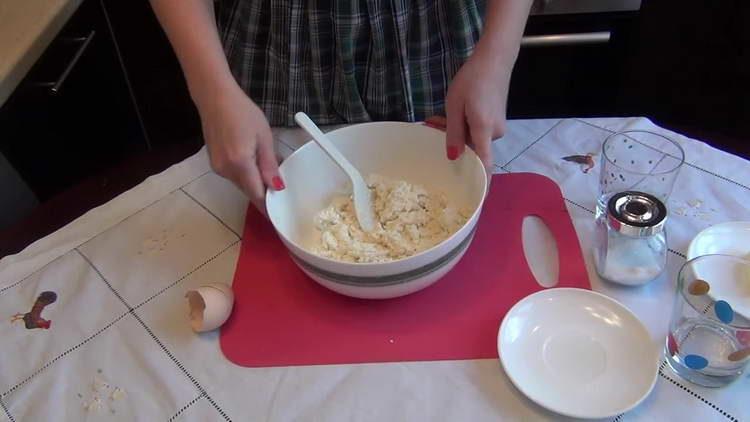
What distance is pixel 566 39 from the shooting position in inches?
50.6

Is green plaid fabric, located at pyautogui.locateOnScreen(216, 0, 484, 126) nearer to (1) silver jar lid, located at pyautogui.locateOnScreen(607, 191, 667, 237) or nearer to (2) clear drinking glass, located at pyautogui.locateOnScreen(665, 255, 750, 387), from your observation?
(1) silver jar lid, located at pyautogui.locateOnScreen(607, 191, 667, 237)

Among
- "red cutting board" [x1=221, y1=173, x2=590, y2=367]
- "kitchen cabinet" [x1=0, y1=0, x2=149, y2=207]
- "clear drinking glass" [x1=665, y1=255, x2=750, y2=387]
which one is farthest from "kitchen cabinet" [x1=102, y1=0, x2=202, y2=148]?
"clear drinking glass" [x1=665, y1=255, x2=750, y2=387]

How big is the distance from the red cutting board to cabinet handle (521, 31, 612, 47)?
0.63 m

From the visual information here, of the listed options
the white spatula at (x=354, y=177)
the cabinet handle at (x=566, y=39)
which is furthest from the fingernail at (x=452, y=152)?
the cabinet handle at (x=566, y=39)

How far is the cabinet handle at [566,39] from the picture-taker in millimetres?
1281

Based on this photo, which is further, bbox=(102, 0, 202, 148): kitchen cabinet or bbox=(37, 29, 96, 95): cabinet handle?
bbox=(102, 0, 202, 148): kitchen cabinet

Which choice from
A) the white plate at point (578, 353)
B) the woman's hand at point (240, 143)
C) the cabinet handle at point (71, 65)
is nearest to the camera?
the white plate at point (578, 353)

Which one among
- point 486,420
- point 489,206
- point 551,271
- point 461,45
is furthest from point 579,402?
point 461,45

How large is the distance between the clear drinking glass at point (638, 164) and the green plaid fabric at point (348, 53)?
0.27 m

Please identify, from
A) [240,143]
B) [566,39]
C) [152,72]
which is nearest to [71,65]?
[152,72]

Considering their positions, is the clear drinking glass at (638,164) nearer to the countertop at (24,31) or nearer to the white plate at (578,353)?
the white plate at (578,353)

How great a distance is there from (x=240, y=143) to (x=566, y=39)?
2.93 feet

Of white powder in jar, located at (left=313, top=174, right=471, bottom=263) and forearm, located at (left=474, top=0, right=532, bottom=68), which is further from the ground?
forearm, located at (left=474, top=0, right=532, bottom=68)

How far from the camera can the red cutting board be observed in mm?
632
